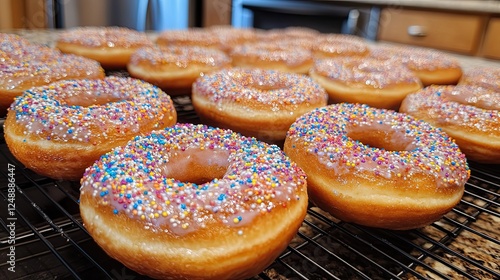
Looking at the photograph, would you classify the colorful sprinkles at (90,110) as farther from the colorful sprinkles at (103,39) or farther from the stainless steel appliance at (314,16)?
the stainless steel appliance at (314,16)

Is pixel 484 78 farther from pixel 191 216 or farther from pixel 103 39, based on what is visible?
pixel 103 39

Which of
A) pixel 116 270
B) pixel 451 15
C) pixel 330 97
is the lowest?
pixel 116 270

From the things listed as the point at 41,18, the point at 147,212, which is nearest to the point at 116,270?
the point at 147,212

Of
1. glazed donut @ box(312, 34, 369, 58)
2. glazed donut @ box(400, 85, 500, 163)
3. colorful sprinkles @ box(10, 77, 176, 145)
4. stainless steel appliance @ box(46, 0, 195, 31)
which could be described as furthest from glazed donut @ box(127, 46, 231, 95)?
stainless steel appliance @ box(46, 0, 195, 31)

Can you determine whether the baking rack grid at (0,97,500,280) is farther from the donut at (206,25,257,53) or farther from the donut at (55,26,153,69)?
the donut at (206,25,257,53)

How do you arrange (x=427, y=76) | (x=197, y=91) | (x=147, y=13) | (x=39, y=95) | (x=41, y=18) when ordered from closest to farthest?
1. (x=39, y=95)
2. (x=197, y=91)
3. (x=427, y=76)
4. (x=41, y=18)
5. (x=147, y=13)

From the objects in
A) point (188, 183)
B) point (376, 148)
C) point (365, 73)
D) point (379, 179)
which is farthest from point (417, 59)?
Result: point (188, 183)

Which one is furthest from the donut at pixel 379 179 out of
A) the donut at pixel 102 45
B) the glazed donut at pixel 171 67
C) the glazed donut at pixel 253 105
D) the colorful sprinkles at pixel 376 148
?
the donut at pixel 102 45

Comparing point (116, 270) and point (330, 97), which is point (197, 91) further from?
point (116, 270)

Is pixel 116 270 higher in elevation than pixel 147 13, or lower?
lower
